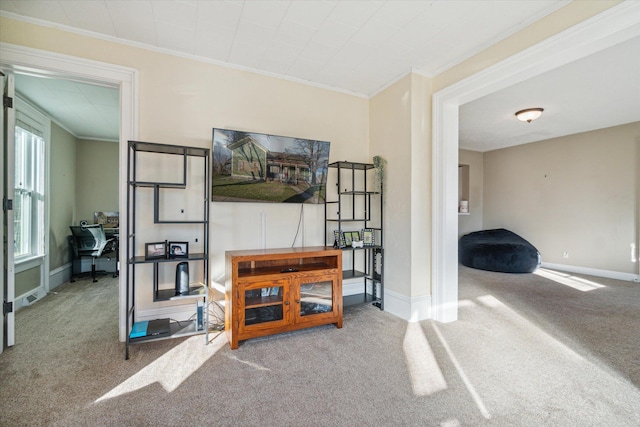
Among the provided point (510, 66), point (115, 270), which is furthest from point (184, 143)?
point (115, 270)

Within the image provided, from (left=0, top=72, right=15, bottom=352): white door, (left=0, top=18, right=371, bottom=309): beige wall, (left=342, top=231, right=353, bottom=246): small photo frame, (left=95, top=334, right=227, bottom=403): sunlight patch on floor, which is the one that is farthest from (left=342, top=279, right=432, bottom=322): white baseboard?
(left=0, top=72, right=15, bottom=352): white door

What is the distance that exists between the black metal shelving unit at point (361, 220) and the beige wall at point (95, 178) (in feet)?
15.1

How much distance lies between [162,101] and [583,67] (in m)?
4.27

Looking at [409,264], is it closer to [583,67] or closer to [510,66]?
[510,66]

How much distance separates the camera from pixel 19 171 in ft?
12.2

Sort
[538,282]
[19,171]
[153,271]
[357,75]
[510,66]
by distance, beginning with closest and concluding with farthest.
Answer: [510,66] < [153,271] < [357,75] < [19,171] < [538,282]

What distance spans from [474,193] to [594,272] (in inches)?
108

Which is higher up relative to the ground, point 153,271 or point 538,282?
point 153,271

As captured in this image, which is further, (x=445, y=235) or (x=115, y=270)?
(x=115, y=270)

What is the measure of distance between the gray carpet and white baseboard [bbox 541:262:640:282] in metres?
2.60

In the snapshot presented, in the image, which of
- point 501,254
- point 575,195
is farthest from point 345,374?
point 575,195

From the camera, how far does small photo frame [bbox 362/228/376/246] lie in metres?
3.44

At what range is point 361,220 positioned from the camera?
11.5 feet

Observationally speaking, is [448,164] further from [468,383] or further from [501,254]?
[501,254]
